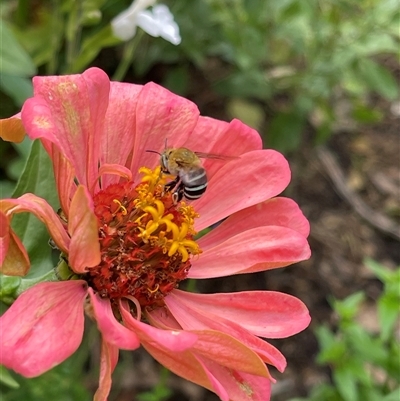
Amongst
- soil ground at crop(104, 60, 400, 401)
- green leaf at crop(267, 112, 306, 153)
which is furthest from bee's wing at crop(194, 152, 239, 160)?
green leaf at crop(267, 112, 306, 153)

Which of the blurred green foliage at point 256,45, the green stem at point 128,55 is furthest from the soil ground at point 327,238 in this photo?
the green stem at point 128,55

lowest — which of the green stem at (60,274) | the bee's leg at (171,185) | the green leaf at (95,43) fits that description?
the green leaf at (95,43)

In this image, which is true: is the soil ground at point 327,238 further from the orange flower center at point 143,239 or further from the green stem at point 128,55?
the orange flower center at point 143,239

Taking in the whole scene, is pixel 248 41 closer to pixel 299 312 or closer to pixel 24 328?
pixel 299 312

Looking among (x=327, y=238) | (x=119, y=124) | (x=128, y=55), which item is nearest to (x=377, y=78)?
(x=327, y=238)

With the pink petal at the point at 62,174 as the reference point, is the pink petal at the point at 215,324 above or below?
below

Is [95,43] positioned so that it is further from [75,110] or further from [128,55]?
[75,110]

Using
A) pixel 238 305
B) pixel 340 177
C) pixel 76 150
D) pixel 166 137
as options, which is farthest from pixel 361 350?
pixel 340 177
